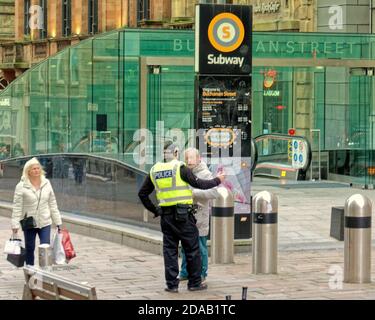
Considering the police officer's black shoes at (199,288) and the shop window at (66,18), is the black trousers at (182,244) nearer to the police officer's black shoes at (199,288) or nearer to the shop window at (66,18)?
the police officer's black shoes at (199,288)

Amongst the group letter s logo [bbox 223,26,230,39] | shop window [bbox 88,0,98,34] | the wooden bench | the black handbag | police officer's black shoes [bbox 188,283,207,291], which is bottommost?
police officer's black shoes [bbox 188,283,207,291]

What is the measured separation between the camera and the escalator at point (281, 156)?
27.0 m

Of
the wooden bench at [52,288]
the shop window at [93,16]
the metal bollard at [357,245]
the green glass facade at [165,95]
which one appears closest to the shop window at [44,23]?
the shop window at [93,16]

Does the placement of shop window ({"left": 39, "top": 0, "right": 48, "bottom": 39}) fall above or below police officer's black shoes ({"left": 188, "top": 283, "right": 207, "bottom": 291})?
above

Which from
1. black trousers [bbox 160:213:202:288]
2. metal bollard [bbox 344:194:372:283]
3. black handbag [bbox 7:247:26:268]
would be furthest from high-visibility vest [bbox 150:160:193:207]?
metal bollard [bbox 344:194:372:283]

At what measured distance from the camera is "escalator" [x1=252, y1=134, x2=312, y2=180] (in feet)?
88.6

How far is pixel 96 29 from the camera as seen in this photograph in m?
50.2

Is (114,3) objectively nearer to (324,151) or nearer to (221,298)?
(324,151)

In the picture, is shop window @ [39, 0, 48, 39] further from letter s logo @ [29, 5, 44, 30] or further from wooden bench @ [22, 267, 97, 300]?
wooden bench @ [22, 267, 97, 300]

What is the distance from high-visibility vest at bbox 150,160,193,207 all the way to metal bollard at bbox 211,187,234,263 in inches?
83.5

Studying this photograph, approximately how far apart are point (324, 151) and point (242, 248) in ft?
41.3

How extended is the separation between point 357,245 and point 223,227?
2215 millimetres

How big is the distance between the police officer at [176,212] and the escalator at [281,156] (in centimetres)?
1412

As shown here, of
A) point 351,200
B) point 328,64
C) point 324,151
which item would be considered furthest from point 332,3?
point 351,200
